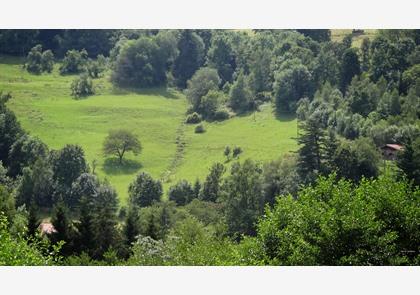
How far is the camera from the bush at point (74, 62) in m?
21.3

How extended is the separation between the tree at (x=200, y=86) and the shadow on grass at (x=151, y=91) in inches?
16.3

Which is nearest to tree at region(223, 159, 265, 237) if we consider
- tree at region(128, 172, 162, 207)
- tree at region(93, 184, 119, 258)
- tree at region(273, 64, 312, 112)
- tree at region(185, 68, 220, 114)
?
tree at region(128, 172, 162, 207)

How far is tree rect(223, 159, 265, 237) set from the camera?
20.1 meters

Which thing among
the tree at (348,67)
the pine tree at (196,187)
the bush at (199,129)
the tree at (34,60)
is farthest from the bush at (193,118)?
the tree at (34,60)

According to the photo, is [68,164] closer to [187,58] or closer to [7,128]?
[7,128]

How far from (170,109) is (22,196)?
4771mm

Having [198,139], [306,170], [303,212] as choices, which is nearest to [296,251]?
[303,212]

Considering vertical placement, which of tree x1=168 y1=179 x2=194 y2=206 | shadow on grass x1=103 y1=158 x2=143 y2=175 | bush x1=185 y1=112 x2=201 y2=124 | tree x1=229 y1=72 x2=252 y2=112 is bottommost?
tree x1=168 y1=179 x2=194 y2=206

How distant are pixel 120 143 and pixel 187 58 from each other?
396 cm

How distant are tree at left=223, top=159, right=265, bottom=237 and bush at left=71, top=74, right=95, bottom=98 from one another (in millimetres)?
4556

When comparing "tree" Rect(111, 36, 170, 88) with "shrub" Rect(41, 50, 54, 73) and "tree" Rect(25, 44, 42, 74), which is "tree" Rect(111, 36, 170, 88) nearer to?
"shrub" Rect(41, 50, 54, 73)

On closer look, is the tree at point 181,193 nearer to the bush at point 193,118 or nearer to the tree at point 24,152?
the bush at point 193,118

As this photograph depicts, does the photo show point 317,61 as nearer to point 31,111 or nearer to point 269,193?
point 269,193

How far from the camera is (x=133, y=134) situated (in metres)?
20.9
